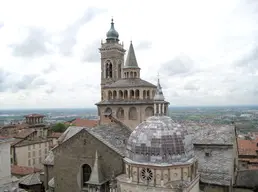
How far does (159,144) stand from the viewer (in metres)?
24.8

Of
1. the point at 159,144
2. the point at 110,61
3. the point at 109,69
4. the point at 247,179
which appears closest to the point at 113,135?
the point at 159,144

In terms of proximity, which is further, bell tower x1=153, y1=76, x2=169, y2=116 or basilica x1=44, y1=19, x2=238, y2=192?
bell tower x1=153, y1=76, x2=169, y2=116

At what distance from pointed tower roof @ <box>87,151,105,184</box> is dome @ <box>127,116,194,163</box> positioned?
3316 millimetres

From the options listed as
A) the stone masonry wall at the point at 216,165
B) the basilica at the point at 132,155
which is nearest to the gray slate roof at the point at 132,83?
the basilica at the point at 132,155

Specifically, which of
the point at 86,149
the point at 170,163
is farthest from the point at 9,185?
the point at 170,163

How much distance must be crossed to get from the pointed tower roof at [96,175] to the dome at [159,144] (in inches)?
131

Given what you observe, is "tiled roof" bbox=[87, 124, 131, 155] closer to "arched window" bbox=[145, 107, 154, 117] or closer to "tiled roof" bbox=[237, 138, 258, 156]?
"arched window" bbox=[145, 107, 154, 117]

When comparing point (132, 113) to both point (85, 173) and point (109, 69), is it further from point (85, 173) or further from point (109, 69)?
point (109, 69)

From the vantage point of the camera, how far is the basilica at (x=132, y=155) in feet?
79.6

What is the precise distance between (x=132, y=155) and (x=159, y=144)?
8.87 feet

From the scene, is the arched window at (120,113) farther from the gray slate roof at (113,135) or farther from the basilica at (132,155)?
the gray slate roof at (113,135)

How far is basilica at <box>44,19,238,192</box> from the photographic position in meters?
24.3

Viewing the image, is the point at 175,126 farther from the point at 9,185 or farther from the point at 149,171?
the point at 9,185

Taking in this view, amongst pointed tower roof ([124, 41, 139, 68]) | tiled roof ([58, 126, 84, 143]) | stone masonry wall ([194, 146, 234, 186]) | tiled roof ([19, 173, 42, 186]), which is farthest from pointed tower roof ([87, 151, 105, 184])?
pointed tower roof ([124, 41, 139, 68])
